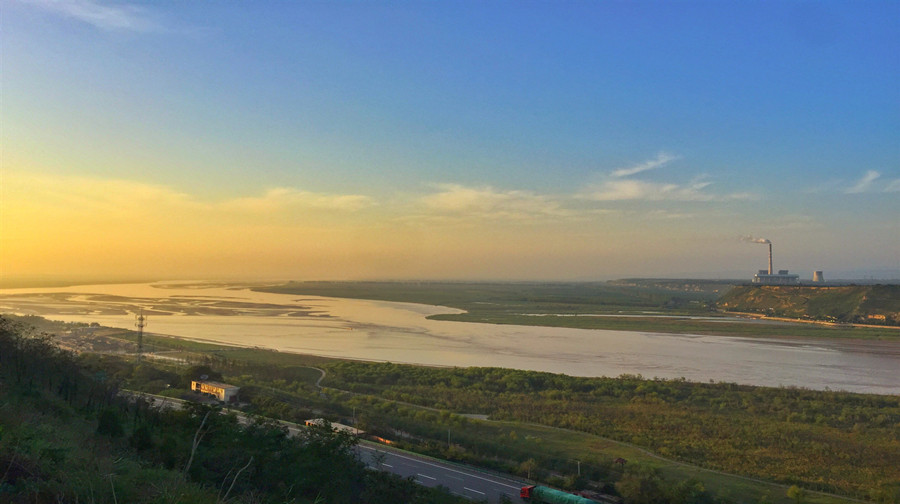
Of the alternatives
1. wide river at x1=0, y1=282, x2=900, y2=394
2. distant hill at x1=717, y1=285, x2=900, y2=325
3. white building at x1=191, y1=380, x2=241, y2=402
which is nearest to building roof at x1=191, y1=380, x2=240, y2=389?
white building at x1=191, y1=380, x2=241, y2=402

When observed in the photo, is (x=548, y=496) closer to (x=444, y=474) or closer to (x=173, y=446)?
(x=444, y=474)

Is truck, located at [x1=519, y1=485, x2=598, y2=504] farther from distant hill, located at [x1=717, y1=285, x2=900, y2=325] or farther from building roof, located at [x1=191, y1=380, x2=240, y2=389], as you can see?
distant hill, located at [x1=717, y1=285, x2=900, y2=325]

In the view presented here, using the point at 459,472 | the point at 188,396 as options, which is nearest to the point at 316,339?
the point at 188,396

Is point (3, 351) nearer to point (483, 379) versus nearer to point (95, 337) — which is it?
point (483, 379)

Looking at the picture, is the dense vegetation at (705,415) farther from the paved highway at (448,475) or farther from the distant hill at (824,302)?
the distant hill at (824,302)

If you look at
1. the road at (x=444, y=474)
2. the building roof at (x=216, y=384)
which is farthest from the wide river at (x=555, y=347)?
the road at (x=444, y=474)
